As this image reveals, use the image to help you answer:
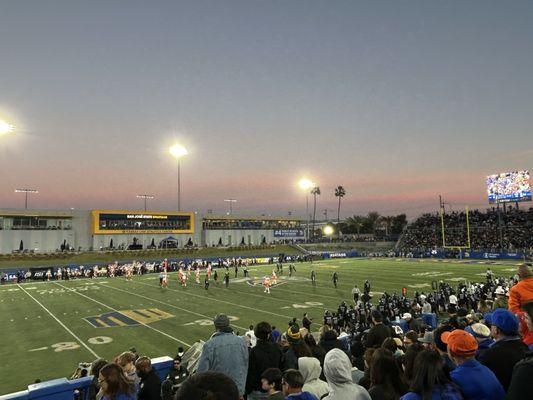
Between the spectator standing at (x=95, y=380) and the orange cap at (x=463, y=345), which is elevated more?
the orange cap at (x=463, y=345)

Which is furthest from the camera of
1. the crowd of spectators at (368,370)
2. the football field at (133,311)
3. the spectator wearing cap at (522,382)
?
the football field at (133,311)

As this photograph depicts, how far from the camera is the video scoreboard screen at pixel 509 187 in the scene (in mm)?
64562

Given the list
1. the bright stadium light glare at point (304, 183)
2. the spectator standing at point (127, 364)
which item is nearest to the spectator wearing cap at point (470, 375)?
the spectator standing at point (127, 364)

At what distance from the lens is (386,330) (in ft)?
21.5

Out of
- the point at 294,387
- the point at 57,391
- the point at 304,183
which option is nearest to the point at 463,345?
the point at 294,387

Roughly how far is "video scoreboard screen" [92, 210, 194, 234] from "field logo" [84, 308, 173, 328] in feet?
171

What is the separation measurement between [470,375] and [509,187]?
7376cm

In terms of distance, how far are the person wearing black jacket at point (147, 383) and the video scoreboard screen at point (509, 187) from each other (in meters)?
73.1

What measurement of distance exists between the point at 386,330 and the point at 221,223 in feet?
281

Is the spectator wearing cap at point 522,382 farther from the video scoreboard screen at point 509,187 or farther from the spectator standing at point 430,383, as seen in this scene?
the video scoreboard screen at point 509,187

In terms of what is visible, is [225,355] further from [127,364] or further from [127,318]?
[127,318]

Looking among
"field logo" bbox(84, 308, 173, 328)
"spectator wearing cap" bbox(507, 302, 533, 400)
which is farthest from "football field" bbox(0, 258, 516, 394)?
"spectator wearing cap" bbox(507, 302, 533, 400)

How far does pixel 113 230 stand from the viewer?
74.2m

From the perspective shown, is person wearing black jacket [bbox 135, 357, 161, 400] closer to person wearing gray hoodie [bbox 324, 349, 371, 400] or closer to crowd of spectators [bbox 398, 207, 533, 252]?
person wearing gray hoodie [bbox 324, 349, 371, 400]
